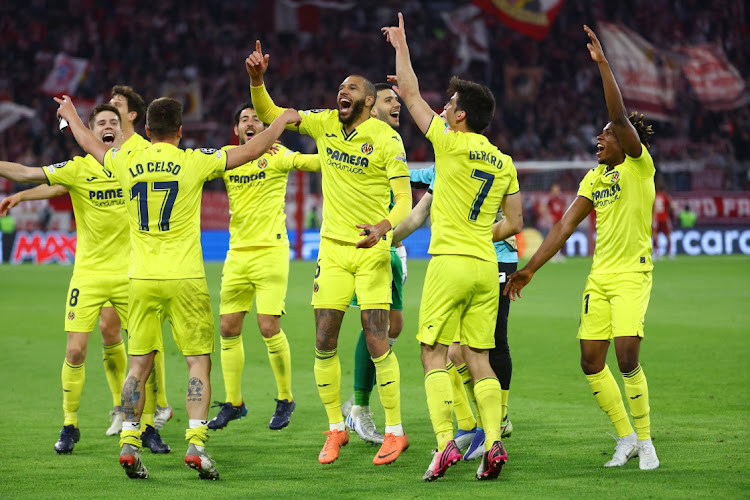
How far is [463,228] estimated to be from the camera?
5914 mm

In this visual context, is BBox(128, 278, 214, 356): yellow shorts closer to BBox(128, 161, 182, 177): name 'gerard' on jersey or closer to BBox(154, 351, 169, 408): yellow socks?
BBox(128, 161, 182, 177): name 'gerard' on jersey

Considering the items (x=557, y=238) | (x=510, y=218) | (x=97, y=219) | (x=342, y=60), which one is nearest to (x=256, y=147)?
(x=97, y=219)

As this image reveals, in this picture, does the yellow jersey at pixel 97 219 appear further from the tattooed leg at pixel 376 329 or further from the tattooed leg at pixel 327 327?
the tattooed leg at pixel 376 329

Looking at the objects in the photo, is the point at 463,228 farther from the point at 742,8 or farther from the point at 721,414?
the point at 742,8

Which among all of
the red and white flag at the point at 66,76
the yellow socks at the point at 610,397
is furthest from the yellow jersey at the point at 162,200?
the red and white flag at the point at 66,76

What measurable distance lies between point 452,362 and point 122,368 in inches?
103

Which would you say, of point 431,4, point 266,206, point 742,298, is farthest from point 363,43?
point 266,206

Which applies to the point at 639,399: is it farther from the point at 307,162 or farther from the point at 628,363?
the point at 307,162

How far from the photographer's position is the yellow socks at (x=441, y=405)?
5.82m

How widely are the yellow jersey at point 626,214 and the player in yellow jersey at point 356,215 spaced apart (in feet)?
4.40

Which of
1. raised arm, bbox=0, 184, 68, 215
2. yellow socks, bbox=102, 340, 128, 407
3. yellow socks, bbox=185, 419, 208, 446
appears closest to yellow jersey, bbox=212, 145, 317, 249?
yellow socks, bbox=102, 340, 128, 407

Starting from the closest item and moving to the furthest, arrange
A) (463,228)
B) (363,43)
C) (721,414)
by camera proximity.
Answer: (463,228), (721,414), (363,43)

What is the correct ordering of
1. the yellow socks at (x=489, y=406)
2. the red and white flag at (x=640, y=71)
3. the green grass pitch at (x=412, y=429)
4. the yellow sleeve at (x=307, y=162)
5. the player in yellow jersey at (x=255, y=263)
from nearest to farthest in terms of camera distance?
the green grass pitch at (x=412, y=429) → the yellow socks at (x=489, y=406) → the yellow sleeve at (x=307, y=162) → the player in yellow jersey at (x=255, y=263) → the red and white flag at (x=640, y=71)

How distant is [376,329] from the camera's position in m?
6.38
